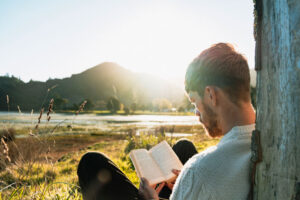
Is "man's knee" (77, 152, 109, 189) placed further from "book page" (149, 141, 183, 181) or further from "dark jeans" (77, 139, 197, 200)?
"book page" (149, 141, 183, 181)

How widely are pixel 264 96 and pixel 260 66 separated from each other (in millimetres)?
111

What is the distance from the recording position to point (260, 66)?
85 centimetres

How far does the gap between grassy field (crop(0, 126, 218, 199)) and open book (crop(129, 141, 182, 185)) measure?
0.76 m

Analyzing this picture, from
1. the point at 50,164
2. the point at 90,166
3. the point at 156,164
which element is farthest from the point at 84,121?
the point at 156,164

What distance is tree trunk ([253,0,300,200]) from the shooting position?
0.72m

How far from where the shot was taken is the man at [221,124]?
1045mm

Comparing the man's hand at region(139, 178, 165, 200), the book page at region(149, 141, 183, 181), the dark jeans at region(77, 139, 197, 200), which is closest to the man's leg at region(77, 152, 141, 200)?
the dark jeans at region(77, 139, 197, 200)

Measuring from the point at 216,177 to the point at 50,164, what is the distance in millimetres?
2352

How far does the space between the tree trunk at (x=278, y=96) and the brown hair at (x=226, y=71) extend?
0.29m

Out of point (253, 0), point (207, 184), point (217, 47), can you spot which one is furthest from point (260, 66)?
point (207, 184)

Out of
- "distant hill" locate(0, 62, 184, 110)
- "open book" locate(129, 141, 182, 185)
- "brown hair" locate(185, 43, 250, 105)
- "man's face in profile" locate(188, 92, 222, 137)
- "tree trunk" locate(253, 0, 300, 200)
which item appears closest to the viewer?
"tree trunk" locate(253, 0, 300, 200)

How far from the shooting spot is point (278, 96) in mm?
774

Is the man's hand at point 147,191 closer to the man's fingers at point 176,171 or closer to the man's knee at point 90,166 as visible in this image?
the man's fingers at point 176,171

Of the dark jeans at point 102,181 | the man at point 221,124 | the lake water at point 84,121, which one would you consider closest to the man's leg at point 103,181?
the dark jeans at point 102,181
